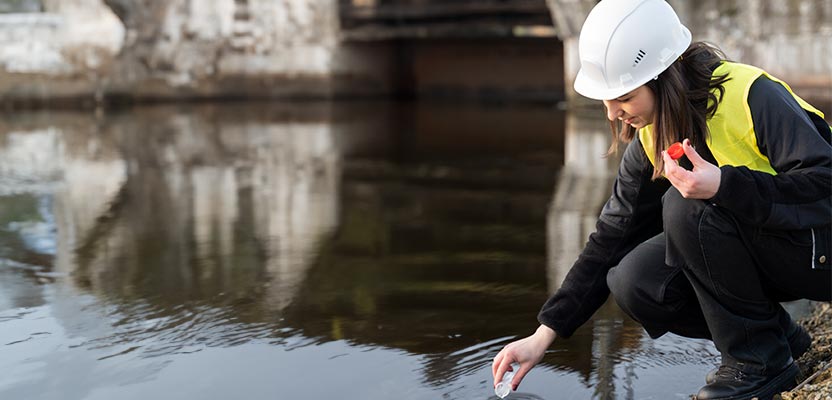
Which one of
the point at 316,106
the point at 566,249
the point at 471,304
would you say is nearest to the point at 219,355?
the point at 471,304

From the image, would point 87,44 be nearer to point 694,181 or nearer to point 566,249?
point 566,249

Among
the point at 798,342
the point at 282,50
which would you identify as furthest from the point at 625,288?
the point at 282,50

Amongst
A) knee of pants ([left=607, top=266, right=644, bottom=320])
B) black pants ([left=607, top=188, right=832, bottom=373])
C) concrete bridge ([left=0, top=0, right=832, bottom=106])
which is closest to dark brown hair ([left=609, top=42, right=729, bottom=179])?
black pants ([left=607, top=188, right=832, bottom=373])

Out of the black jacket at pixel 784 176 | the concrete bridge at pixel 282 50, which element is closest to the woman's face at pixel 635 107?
the black jacket at pixel 784 176

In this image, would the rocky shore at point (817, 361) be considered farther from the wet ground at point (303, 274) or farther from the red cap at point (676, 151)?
the red cap at point (676, 151)

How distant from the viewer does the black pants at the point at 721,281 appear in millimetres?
2201

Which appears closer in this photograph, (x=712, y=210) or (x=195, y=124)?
(x=712, y=210)

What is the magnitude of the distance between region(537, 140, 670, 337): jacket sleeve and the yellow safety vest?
0.21m

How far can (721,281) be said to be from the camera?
7.37ft

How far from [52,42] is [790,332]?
11869 mm

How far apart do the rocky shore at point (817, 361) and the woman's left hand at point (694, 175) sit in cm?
53

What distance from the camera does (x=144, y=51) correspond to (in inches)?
538

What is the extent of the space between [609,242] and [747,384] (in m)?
0.43

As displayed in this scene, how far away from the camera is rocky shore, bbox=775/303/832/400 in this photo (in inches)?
89.5
